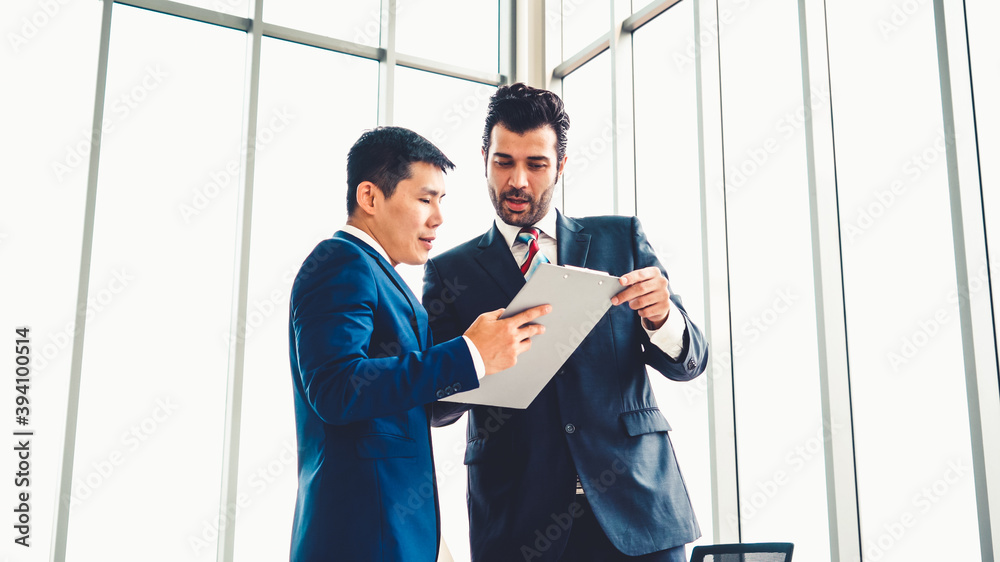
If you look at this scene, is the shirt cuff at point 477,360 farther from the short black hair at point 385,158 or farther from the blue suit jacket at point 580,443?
the short black hair at point 385,158

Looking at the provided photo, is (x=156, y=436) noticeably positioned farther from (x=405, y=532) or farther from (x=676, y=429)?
(x=405, y=532)

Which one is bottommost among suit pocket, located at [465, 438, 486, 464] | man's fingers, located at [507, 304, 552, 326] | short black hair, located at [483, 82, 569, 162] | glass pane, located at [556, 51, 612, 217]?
suit pocket, located at [465, 438, 486, 464]

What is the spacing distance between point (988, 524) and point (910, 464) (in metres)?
0.29

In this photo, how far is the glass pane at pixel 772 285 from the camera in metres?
2.72

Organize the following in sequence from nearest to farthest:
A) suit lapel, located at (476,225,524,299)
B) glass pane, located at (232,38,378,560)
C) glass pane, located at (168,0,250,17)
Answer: suit lapel, located at (476,225,524,299) < glass pane, located at (232,38,378,560) < glass pane, located at (168,0,250,17)

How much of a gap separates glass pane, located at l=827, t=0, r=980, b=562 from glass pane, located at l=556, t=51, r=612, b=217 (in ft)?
4.47

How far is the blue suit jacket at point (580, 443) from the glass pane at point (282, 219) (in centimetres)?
216

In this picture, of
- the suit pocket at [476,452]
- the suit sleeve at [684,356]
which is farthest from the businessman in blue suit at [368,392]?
the suit sleeve at [684,356]

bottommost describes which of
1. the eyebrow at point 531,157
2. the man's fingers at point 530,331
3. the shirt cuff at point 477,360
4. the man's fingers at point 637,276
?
the shirt cuff at point 477,360

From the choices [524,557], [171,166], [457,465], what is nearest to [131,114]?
[171,166]

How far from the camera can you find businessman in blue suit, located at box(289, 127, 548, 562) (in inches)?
47.9

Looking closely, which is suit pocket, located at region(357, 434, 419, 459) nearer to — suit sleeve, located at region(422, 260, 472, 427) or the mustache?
suit sleeve, located at region(422, 260, 472, 427)

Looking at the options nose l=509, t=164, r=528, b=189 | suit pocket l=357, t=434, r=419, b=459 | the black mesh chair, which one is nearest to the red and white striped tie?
nose l=509, t=164, r=528, b=189

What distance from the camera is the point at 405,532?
4.09 ft
